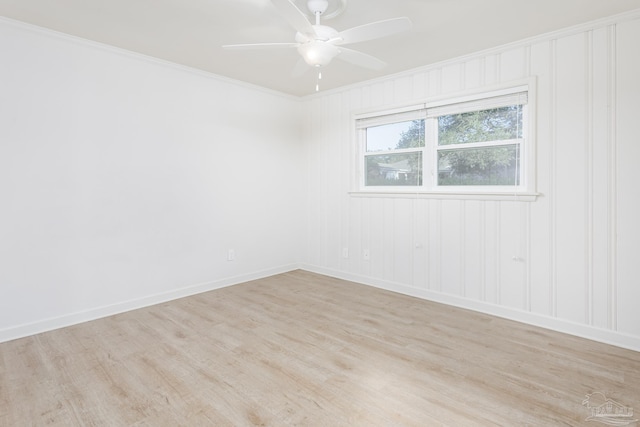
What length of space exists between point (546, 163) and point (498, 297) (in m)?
1.23

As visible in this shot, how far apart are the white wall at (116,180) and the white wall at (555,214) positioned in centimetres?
176

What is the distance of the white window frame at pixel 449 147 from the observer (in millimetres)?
2943

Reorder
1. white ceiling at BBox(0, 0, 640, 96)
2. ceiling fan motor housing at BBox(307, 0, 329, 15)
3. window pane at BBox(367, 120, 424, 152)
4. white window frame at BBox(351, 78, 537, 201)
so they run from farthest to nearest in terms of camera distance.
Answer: window pane at BBox(367, 120, 424, 152), white window frame at BBox(351, 78, 537, 201), white ceiling at BBox(0, 0, 640, 96), ceiling fan motor housing at BBox(307, 0, 329, 15)

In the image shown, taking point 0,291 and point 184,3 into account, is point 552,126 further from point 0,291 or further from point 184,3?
point 0,291

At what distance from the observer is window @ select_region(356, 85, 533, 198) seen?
306cm

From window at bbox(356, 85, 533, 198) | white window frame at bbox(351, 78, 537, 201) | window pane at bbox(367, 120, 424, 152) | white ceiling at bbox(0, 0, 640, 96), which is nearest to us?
white ceiling at bbox(0, 0, 640, 96)

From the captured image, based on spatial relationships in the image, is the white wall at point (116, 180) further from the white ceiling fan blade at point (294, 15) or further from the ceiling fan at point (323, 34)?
the white ceiling fan blade at point (294, 15)

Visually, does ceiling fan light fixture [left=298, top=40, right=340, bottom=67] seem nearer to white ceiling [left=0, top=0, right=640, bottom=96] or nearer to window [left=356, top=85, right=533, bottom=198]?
white ceiling [left=0, top=0, right=640, bottom=96]

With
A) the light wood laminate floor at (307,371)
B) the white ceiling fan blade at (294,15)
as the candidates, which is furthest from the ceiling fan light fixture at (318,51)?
the light wood laminate floor at (307,371)

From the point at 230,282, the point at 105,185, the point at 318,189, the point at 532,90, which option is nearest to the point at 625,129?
the point at 532,90

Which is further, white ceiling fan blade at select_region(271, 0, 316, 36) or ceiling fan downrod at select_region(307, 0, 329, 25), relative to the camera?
ceiling fan downrod at select_region(307, 0, 329, 25)

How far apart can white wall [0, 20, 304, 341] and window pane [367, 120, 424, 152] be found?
4.41 ft

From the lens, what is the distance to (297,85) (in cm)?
423

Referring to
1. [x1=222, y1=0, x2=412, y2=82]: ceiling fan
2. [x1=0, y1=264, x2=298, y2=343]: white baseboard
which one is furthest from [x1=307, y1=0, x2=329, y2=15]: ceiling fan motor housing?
[x1=0, y1=264, x2=298, y2=343]: white baseboard
